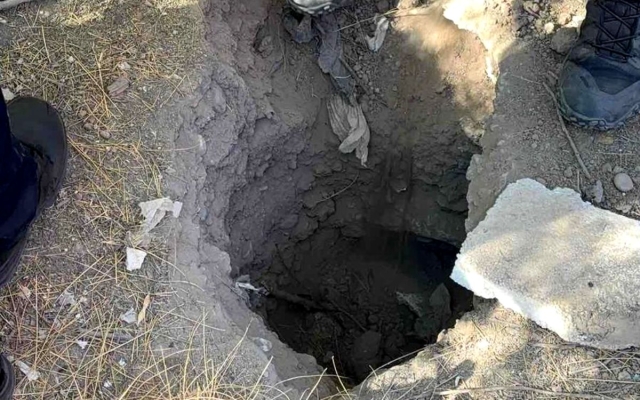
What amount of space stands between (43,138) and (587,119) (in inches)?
75.9

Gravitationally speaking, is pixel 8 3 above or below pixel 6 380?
above

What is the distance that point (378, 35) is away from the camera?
2.97 m

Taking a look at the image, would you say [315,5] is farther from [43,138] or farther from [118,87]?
[43,138]

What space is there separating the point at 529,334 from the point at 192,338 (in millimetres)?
1108

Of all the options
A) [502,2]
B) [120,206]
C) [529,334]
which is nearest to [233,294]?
[120,206]

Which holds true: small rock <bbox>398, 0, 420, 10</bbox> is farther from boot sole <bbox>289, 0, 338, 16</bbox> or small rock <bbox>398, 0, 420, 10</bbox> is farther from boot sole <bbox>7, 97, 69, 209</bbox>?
boot sole <bbox>7, 97, 69, 209</bbox>

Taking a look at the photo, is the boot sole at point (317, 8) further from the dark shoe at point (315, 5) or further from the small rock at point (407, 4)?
the small rock at point (407, 4)

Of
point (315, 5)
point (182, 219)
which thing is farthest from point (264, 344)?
point (315, 5)

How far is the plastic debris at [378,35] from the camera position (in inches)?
116

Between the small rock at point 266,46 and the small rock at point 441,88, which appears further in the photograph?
the small rock at point 441,88

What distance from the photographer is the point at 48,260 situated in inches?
85.1

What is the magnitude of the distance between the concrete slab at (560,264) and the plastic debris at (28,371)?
56.0 inches

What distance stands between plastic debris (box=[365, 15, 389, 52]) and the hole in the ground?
105 centimetres

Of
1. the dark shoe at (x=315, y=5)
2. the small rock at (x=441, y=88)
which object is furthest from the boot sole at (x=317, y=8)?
the small rock at (x=441, y=88)
